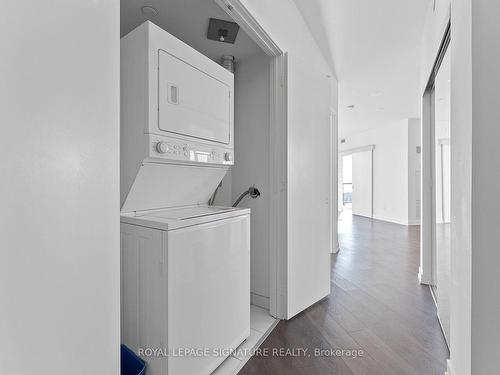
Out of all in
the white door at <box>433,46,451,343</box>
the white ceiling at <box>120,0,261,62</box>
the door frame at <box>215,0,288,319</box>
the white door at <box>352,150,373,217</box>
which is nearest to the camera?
the white ceiling at <box>120,0,261,62</box>

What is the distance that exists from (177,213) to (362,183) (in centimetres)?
778

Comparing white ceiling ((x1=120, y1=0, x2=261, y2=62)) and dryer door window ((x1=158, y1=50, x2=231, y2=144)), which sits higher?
white ceiling ((x1=120, y1=0, x2=261, y2=62))

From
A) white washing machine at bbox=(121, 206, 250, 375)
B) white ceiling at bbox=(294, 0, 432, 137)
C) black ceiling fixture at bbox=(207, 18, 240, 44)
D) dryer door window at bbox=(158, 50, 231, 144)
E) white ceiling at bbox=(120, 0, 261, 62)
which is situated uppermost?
white ceiling at bbox=(294, 0, 432, 137)

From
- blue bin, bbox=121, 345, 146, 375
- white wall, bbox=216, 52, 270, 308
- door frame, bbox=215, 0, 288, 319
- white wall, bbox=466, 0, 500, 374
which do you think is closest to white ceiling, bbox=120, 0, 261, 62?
white wall, bbox=216, 52, 270, 308

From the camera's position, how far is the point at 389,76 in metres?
3.92

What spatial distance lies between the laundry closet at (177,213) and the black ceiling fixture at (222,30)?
3.2 inches

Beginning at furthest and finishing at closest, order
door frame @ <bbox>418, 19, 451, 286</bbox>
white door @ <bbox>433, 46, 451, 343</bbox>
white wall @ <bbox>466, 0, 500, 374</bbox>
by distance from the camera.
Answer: door frame @ <bbox>418, 19, 451, 286</bbox> → white door @ <bbox>433, 46, 451, 343</bbox> → white wall @ <bbox>466, 0, 500, 374</bbox>

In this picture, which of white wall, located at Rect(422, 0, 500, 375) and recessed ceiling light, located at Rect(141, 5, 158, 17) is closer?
white wall, located at Rect(422, 0, 500, 375)

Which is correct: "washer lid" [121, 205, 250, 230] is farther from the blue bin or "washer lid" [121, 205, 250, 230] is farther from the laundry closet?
the blue bin

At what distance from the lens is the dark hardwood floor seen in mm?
1545

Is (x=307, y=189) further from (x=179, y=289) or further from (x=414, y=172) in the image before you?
(x=414, y=172)
